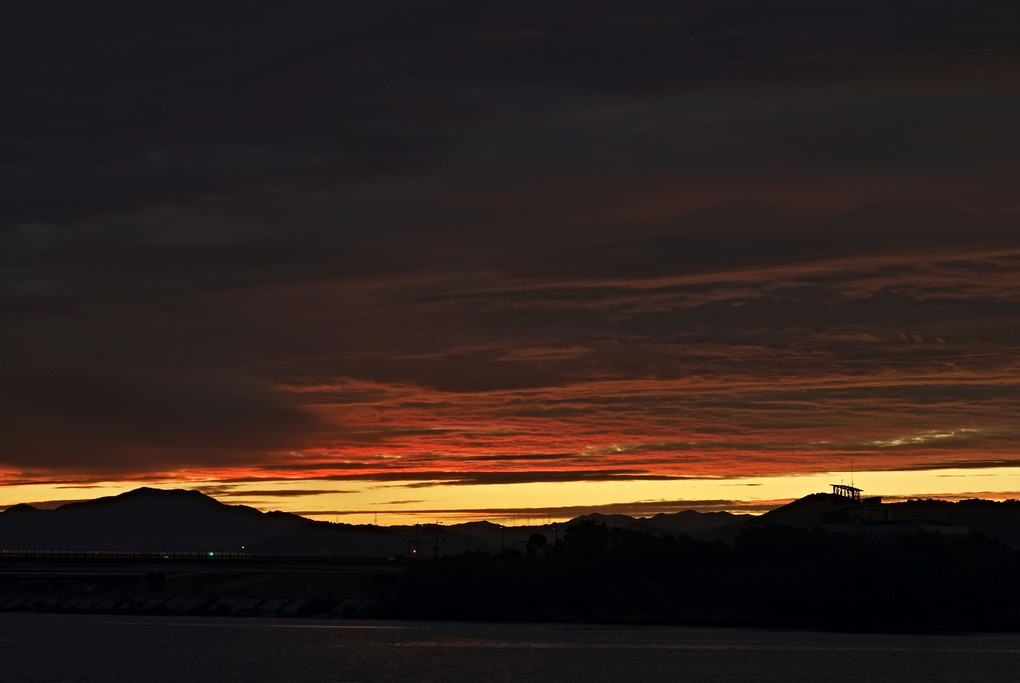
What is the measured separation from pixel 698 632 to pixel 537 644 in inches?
1439

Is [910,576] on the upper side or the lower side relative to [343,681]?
upper

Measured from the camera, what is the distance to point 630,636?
18550cm

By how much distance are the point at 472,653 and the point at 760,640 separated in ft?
133

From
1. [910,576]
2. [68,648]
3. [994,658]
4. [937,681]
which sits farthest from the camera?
[910,576]

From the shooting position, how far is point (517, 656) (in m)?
150

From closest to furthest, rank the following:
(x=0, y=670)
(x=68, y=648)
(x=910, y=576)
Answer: (x=0, y=670) → (x=68, y=648) → (x=910, y=576)

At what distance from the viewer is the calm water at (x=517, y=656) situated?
415 feet

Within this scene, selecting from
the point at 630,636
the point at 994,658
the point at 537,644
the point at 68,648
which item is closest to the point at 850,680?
the point at 994,658

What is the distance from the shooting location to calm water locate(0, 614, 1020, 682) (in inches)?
4975

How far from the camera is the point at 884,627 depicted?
645 feet

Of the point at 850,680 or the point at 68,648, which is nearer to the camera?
the point at 850,680

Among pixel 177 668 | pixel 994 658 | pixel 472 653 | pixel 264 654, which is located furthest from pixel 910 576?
pixel 177 668

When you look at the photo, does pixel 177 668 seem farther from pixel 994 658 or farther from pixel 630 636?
pixel 994 658

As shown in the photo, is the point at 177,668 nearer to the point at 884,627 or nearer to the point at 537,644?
the point at 537,644
